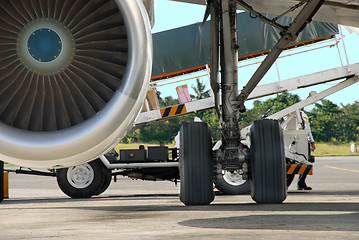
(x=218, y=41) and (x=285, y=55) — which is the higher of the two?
(x=285, y=55)

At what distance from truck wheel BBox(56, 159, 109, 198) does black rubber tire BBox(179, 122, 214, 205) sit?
12.1 feet

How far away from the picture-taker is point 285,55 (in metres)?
12.3

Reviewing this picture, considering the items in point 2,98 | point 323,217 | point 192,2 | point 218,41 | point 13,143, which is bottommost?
point 323,217

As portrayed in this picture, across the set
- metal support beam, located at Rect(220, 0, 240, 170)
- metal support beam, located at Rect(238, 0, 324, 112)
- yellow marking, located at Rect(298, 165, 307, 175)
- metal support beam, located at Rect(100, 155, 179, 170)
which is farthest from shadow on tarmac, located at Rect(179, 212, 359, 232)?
yellow marking, located at Rect(298, 165, 307, 175)

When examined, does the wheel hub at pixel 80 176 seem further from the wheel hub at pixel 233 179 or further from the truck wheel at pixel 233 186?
the wheel hub at pixel 233 179

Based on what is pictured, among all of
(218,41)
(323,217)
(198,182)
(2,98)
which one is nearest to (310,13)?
(218,41)

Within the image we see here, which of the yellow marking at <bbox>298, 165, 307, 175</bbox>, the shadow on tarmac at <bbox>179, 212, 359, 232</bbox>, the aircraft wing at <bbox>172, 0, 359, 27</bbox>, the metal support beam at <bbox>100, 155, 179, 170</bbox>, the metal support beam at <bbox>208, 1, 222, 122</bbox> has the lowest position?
the shadow on tarmac at <bbox>179, 212, 359, 232</bbox>

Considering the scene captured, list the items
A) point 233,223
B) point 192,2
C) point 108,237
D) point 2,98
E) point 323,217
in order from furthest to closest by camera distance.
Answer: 1. point 192,2
2. point 323,217
3. point 233,223
4. point 2,98
5. point 108,237

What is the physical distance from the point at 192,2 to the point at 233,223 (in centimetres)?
270

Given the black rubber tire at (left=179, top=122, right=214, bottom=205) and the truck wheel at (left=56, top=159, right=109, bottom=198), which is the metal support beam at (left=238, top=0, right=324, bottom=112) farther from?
the truck wheel at (left=56, top=159, right=109, bottom=198)

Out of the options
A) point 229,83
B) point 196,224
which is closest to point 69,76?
point 196,224

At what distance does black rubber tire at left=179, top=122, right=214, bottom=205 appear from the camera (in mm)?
7039

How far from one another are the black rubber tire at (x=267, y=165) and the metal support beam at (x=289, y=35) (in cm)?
41

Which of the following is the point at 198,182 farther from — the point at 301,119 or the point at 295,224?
the point at 301,119
